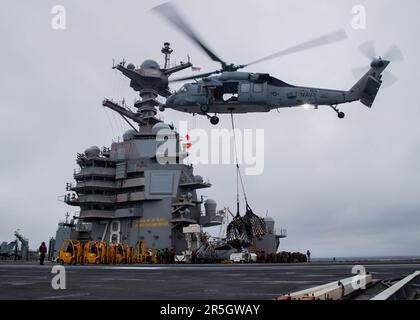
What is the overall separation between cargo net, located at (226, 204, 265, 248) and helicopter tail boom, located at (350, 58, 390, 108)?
16501 mm

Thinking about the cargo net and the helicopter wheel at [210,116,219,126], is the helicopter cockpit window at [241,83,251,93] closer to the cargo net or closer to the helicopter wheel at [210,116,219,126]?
the helicopter wheel at [210,116,219,126]

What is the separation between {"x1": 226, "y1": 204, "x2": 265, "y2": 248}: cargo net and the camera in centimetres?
Answer: 3575

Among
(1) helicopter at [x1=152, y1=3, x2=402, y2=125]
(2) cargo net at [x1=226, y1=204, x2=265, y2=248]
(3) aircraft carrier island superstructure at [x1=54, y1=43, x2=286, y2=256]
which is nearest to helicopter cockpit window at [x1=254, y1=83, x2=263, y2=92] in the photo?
(1) helicopter at [x1=152, y1=3, x2=402, y2=125]

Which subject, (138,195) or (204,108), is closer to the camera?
(204,108)

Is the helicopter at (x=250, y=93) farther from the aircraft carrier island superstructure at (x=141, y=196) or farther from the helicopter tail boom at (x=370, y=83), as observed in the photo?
the aircraft carrier island superstructure at (x=141, y=196)

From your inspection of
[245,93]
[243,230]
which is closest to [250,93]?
[245,93]

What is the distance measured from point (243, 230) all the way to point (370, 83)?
1957 cm

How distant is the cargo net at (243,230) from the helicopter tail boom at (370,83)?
54.1 ft

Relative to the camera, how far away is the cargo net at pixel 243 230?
1407 inches

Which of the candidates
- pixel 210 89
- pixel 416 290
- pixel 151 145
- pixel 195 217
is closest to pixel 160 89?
pixel 151 145

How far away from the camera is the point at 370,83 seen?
2169 cm

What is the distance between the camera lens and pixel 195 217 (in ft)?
155

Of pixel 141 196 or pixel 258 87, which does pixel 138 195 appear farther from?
pixel 258 87
